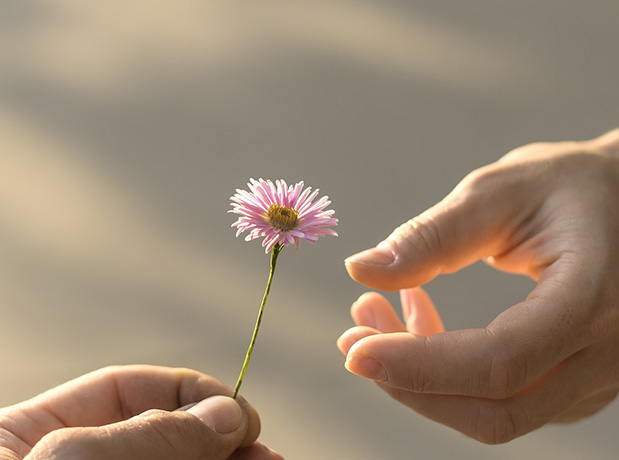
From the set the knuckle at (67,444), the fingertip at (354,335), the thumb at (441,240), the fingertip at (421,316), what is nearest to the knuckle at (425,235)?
the thumb at (441,240)

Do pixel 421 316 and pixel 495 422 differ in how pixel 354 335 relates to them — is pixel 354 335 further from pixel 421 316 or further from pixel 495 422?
pixel 421 316

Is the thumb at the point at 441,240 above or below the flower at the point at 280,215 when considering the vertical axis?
above

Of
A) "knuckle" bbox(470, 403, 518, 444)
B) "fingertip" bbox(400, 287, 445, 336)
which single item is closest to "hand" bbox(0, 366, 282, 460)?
"knuckle" bbox(470, 403, 518, 444)

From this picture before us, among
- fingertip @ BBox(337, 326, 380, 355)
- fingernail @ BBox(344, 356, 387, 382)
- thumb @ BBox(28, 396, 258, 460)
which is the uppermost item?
fingertip @ BBox(337, 326, 380, 355)

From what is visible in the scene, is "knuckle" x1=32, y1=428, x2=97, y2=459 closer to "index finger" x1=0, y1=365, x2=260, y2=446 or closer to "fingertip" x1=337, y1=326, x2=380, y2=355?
"index finger" x1=0, y1=365, x2=260, y2=446

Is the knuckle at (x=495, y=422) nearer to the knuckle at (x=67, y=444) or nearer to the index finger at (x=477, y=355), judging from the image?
the index finger at (x=477, y=355)

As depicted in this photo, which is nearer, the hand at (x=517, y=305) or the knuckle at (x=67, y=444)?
the knuckle at (x=67, y=444)

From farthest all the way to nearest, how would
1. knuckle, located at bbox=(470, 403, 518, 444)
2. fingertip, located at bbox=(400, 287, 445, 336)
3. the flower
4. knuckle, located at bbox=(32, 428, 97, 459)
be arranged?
1. fingertip, located at bbox=(400, 287, 445, 336)
2. knuckle, located at bbox=(470, 403, 518, 444)
3. the flower
4. knuckle, located at bbox=(32, 428, 97, 459)
